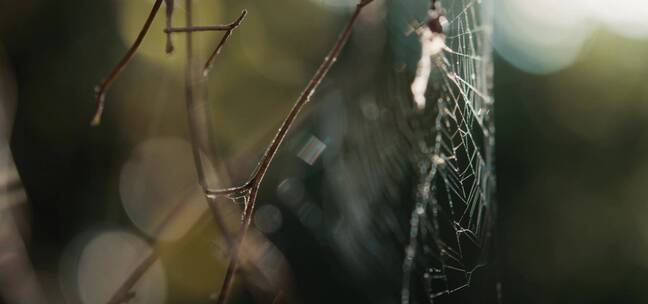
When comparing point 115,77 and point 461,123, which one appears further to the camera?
point 461,123

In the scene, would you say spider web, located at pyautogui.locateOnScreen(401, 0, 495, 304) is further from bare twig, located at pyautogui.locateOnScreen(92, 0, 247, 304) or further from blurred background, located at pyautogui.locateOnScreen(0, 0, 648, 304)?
bare twig, located at pyautogui.locateOnScreen(92, 0, 247, 304)

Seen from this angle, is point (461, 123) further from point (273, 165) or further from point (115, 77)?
point (273, 165)

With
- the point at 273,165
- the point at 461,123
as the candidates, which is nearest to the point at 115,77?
the point at 461,123

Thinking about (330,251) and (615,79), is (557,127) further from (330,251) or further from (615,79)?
(330,251)

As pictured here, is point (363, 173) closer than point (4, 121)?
No

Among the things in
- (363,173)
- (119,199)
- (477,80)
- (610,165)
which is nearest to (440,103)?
(477,80)

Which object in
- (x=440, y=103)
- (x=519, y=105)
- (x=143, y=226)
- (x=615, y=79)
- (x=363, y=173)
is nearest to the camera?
(x=440, y=103)

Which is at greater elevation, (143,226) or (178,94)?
(178,94)

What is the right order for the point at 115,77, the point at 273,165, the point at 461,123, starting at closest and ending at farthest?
1. the point at 115,77
2. the point at 461,123
3. the point at 273,165
